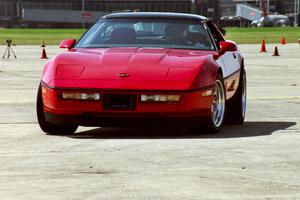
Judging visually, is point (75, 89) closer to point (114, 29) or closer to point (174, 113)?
point (174, 113)

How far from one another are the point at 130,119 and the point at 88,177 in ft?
8.25

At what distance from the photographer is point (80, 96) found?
28.4 feet

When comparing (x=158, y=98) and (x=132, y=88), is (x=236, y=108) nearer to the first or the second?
(x=158, y=98)

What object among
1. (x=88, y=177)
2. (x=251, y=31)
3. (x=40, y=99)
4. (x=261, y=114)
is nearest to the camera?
(x=88, y=177)

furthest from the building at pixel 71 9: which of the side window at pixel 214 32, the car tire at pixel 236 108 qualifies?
the car tire at pixel 236 108

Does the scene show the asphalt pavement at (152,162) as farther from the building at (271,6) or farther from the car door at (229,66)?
the building at (271,6)

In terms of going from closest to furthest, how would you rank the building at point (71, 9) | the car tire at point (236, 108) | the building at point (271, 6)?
1. the car tire at point (236, 108)
2. the building at point (71, 9)
3. the building at point (271, 6)

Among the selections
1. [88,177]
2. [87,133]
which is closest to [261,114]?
[87,133]

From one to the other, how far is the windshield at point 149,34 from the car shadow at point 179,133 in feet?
3.33

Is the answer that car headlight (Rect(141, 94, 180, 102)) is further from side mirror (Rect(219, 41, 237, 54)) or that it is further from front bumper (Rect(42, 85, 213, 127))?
side mirror (Rect(219, 41, 237, 54))

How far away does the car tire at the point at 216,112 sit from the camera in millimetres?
8984

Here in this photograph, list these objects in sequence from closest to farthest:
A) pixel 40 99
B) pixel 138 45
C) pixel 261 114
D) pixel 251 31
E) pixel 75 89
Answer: pixel 75 89
pixel 40 99
pixel 138 45
pixel 261 114
pixel 251 31

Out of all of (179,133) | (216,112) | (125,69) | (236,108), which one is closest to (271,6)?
(236,108)

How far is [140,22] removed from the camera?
10.3 m
